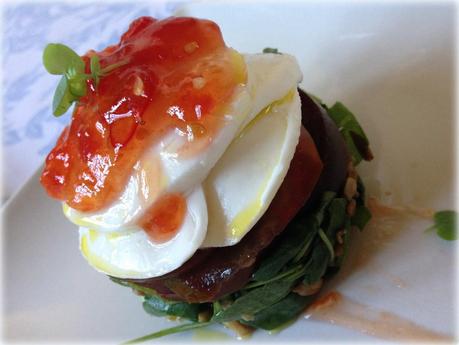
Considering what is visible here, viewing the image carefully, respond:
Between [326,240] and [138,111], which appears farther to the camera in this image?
[326,240]

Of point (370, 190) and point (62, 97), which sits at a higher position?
point (62, 97)

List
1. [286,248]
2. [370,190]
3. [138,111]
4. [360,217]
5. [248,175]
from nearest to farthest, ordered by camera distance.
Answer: [138,111] → [248,175] → [286,248] → [360,217] → [370,190]

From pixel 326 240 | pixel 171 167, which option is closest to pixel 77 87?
pixel 171 167

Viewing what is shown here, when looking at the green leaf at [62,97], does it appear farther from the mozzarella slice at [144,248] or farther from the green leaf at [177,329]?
the green leaf at [177,329]

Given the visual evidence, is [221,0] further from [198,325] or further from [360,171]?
[198,325]

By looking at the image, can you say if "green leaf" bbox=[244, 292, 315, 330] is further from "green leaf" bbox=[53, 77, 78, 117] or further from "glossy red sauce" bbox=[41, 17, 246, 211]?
"green leaf" bbox=[53, 77, 78, 117]

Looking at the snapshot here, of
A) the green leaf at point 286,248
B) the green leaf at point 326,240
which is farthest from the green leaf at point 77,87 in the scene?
the green leaf at point 326,240

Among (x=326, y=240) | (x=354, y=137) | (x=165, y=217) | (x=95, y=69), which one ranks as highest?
(x=95, y=69)

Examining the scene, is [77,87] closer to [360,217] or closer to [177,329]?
[177,329]
